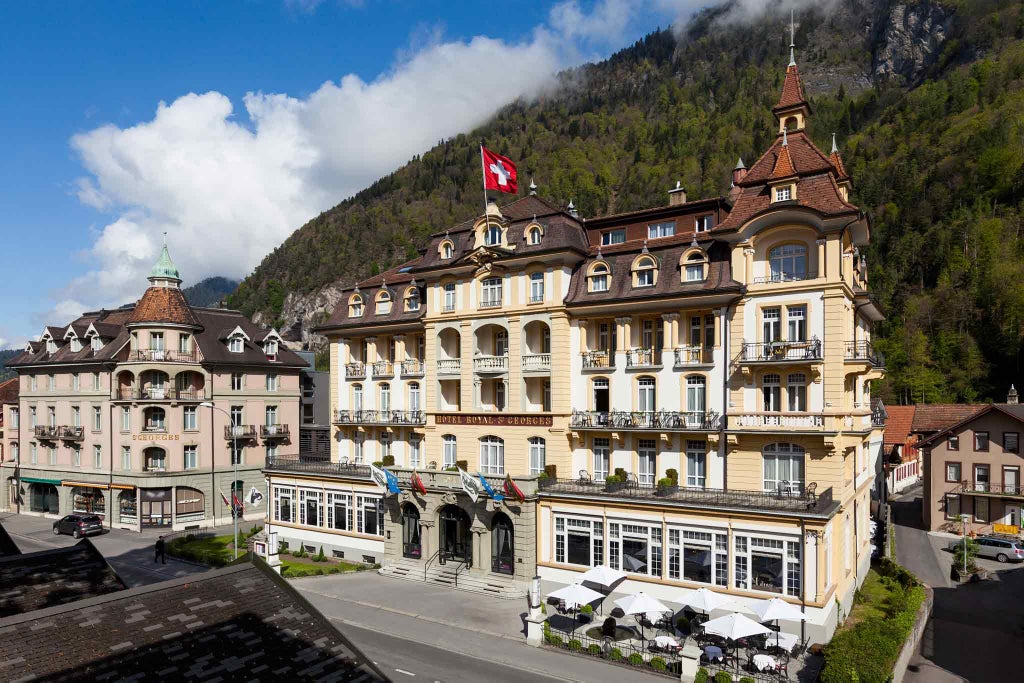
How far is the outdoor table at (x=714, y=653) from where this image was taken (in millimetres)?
26188

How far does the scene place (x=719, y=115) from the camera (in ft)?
609

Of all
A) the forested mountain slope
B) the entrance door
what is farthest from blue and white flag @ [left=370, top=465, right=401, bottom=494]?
the forested mountain slope

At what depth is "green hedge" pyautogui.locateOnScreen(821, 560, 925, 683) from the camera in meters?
22.5

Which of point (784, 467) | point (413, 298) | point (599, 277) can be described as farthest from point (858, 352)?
point (413, 298)

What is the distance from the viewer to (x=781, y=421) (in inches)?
1239

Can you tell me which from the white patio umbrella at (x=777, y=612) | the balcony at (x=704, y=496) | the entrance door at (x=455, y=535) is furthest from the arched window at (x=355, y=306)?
the white patio umbrella at (x=777, y=612)

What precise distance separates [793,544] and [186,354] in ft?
157

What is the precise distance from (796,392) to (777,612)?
10.2 meters

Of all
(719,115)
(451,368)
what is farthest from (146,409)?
(719,115)

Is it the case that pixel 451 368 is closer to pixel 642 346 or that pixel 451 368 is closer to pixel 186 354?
pixel 642 346

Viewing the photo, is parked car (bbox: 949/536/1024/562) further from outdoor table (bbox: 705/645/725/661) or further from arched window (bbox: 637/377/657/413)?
outdoor table (bbox: 705/645/725/661)

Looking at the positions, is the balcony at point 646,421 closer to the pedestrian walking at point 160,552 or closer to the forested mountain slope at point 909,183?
the pedestrian walking at point 160,552

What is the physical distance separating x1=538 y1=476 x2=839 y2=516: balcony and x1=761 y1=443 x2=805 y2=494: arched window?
378mm

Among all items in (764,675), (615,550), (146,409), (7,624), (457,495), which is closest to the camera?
(7,624)
